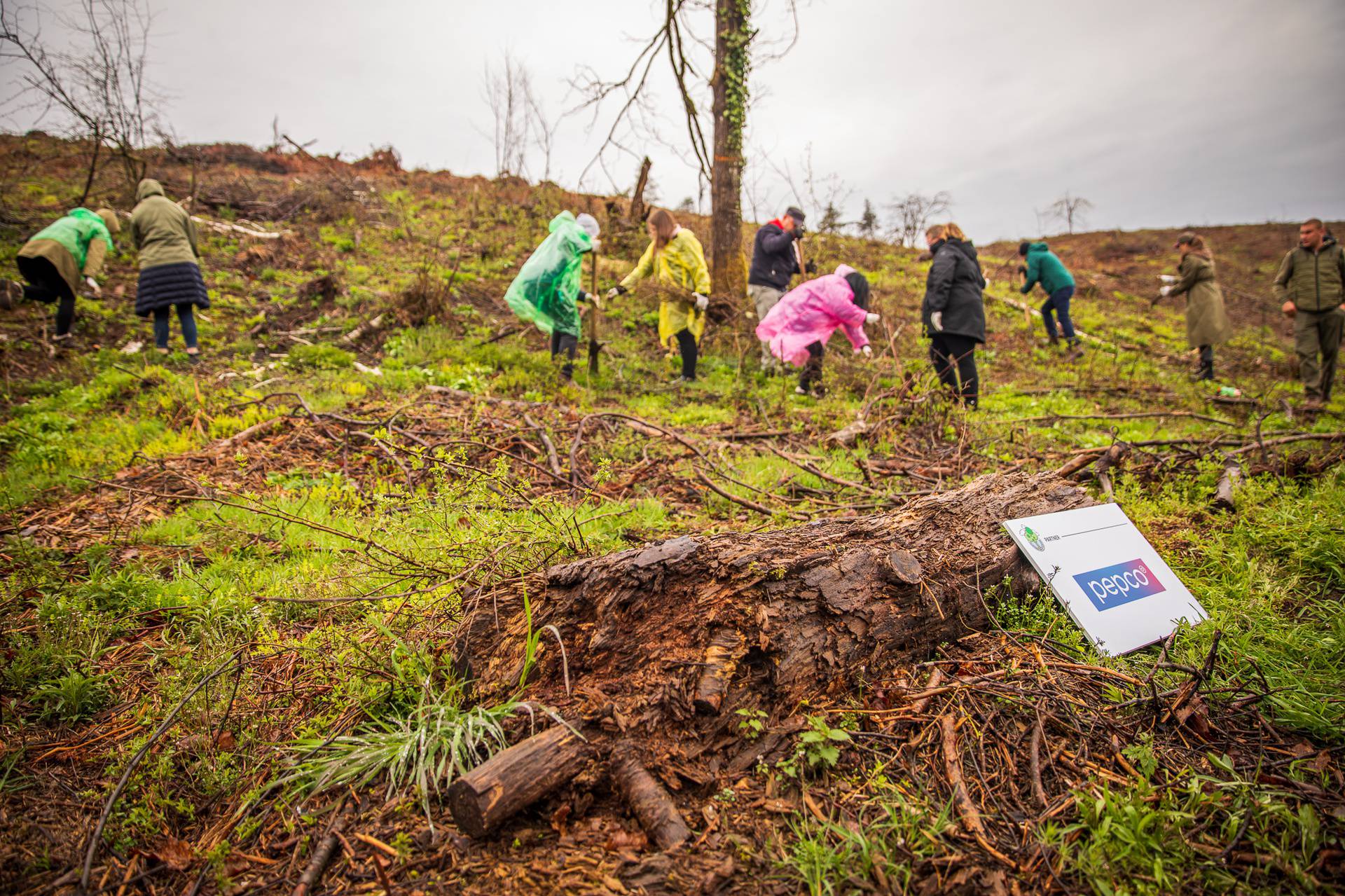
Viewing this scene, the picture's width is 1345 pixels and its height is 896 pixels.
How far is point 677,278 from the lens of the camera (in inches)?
285

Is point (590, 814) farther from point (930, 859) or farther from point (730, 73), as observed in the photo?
point (730, 73)

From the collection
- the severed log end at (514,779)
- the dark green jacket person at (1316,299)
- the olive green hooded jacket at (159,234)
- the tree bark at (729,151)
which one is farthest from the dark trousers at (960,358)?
the olive green hooded jacket at (159,234)

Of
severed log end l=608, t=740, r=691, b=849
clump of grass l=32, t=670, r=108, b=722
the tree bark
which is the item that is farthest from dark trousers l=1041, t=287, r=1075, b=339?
clump of grass l=32, t=670, r=108, b=722

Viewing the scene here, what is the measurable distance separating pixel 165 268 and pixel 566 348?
15.1ft

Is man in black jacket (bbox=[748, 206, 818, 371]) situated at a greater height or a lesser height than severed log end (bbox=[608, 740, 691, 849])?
greater

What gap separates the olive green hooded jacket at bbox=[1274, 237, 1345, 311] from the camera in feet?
23.1

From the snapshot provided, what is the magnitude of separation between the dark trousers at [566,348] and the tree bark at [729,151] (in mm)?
3038

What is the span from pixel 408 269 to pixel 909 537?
33.2 feet

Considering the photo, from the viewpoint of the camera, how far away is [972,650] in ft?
7.06

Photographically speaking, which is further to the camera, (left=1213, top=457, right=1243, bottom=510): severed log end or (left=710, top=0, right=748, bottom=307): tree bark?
(left=710, top=0, right=748, bottom=307): tree bark

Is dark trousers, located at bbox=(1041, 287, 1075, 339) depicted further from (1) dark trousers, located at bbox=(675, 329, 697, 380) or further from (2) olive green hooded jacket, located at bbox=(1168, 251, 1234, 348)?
(1) dark trousers, located at bbox=(675, 329, 697, 380)

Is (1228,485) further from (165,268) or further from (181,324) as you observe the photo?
(165,268)

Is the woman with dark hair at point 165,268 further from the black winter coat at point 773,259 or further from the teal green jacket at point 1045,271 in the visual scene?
the teal green jacket at point 1045,271

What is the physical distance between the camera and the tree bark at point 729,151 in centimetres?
872
